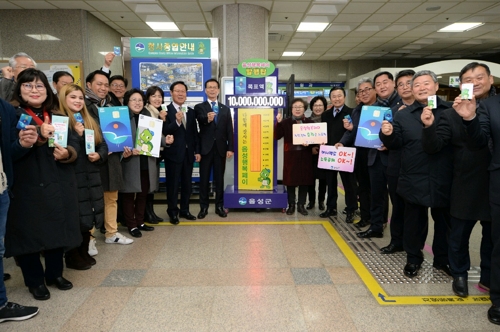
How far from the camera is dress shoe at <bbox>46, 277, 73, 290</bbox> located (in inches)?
110

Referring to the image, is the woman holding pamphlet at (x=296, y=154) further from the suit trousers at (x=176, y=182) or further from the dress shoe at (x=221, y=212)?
the suit trousers at (x=176, y=182)

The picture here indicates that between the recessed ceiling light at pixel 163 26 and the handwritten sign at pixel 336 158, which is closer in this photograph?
the handwritten sign at pixel 336 158

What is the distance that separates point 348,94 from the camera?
14945 millimetres

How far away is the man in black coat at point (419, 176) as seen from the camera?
2.73 metres

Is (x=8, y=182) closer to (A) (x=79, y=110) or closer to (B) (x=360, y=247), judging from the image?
(A) (x=79, y=110)

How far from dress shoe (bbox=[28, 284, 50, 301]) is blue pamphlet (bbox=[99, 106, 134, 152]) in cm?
142

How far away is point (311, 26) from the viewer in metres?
9.12

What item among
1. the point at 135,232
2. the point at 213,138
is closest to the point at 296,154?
the point at 213,138

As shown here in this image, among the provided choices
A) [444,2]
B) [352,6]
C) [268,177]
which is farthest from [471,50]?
[268,177]

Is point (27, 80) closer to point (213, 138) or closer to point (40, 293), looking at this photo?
point (40, 293)

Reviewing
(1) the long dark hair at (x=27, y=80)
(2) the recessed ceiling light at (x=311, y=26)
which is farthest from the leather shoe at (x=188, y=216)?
(2) the recessed ceiling light at (x=311, y=26)

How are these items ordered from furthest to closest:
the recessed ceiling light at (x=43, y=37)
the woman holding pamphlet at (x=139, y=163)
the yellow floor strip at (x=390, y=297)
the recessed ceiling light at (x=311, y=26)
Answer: the recessed ceiling light at (x=311, y=26), the recessed ceiling light at (x=43, y=37), the woman holding pamphlet at (x=139, y=163), the yellow floor strip at (x=390, y=297)

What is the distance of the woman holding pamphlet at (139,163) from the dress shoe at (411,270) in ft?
9.26

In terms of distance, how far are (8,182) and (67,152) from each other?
42cm
